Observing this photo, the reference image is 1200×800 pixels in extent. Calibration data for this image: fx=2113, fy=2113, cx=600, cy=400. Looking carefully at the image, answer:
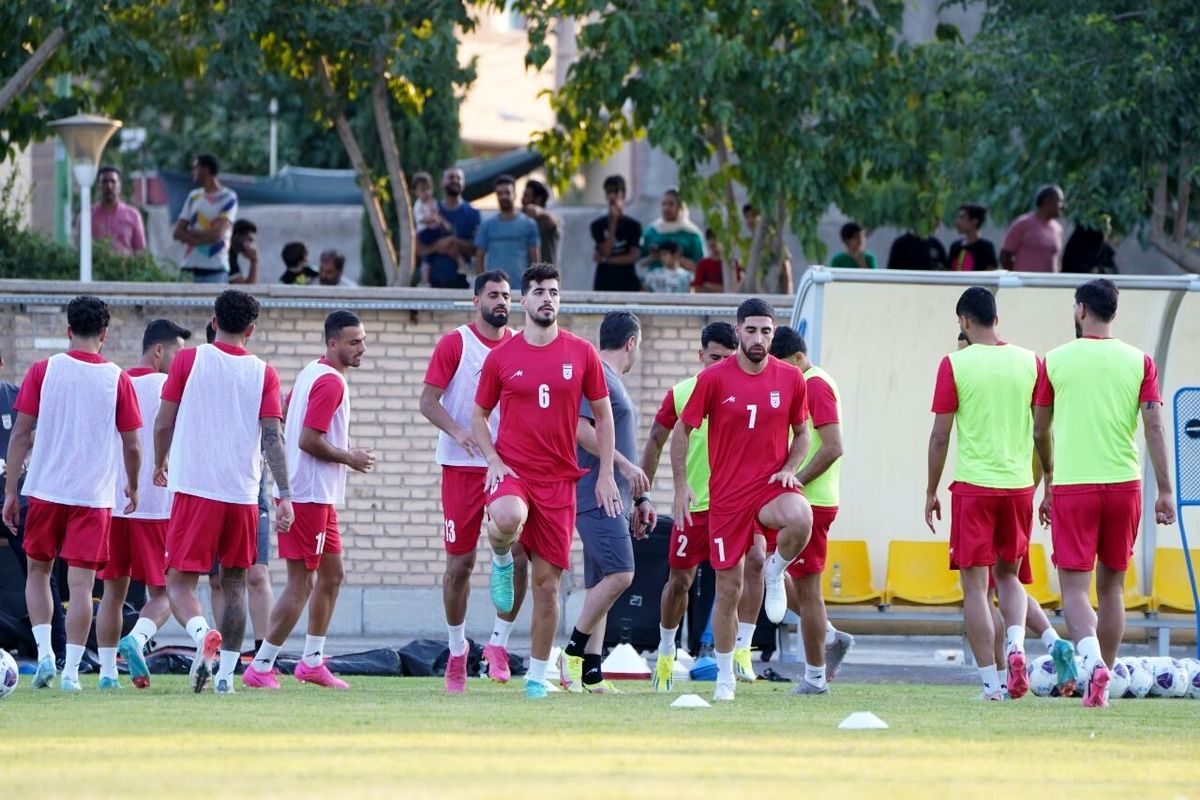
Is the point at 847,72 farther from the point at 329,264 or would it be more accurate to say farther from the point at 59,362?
the point at 59,362

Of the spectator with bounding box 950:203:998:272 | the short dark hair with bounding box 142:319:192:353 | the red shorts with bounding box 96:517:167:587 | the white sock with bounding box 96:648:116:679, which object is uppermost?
the spectator with bounding box 950:203:998:272

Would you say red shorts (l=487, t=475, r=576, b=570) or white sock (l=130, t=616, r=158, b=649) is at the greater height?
red shorts (l=487, t=475, r=576, b=570)

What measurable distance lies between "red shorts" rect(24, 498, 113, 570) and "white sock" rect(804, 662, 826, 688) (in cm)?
391

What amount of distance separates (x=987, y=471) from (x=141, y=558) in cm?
481

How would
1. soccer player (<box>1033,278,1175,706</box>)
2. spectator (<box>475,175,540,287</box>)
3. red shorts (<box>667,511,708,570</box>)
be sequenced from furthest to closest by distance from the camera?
spectator (<box>475,175,540,287</box>) < red shorts (<box>667,511,708,570</box>) < soccer player (<box>1033,278,1175,706</box>)

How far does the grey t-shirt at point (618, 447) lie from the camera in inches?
467

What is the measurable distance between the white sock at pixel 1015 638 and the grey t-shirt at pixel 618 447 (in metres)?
2.32

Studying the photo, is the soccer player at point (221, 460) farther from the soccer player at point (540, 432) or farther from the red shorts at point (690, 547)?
the red shorts at point (690, 547)

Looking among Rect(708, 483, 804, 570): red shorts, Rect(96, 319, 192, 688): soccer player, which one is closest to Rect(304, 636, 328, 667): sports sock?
Rect(96, 319, 192, 688): soccer player

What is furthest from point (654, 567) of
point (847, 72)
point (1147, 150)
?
point (1147, 150)

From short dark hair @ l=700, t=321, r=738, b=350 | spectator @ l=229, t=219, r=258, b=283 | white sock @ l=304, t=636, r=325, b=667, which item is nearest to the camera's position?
white sock @ l=304, t=636, r=325, b=667

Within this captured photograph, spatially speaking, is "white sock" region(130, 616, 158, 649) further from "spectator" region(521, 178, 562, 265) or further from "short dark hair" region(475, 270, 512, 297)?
"spectator" region(521, 178, 562, 265)

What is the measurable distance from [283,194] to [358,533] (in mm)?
22236

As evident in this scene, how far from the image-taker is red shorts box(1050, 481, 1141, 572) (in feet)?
37.1
